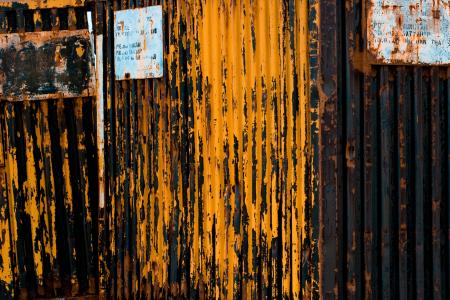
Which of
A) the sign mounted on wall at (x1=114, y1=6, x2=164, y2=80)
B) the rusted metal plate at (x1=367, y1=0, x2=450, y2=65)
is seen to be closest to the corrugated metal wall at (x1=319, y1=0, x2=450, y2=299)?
the rusted metal plate at (x1=367, y1=0, x2=450, y2=65)

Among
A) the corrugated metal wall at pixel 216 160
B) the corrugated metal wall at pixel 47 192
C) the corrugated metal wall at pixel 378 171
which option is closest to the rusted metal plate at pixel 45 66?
the corrugated metal wall at pixel 47 192

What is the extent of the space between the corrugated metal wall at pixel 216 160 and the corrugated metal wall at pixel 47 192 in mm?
390

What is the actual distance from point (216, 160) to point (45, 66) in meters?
2.23

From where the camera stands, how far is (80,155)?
230 inches

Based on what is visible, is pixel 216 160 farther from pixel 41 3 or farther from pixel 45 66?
pixel 41 3

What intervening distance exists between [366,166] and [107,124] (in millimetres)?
2509

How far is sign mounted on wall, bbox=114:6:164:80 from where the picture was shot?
5055mm

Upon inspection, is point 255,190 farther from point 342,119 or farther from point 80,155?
point 80,155

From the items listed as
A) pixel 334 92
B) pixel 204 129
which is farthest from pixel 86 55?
pixel 334 92

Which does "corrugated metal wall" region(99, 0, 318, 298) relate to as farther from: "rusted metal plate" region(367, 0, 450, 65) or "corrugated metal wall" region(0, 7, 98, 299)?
"rusted metal plate" region(367, 0, 450, 65)

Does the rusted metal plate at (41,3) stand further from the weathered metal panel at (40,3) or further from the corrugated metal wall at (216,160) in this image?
the corrugated metal wall at (216,160)

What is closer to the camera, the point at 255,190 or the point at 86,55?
the point at 255,190

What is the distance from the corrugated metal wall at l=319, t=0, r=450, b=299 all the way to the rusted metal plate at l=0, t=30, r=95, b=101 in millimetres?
Result: 2672

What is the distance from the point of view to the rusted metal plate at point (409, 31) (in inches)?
163
